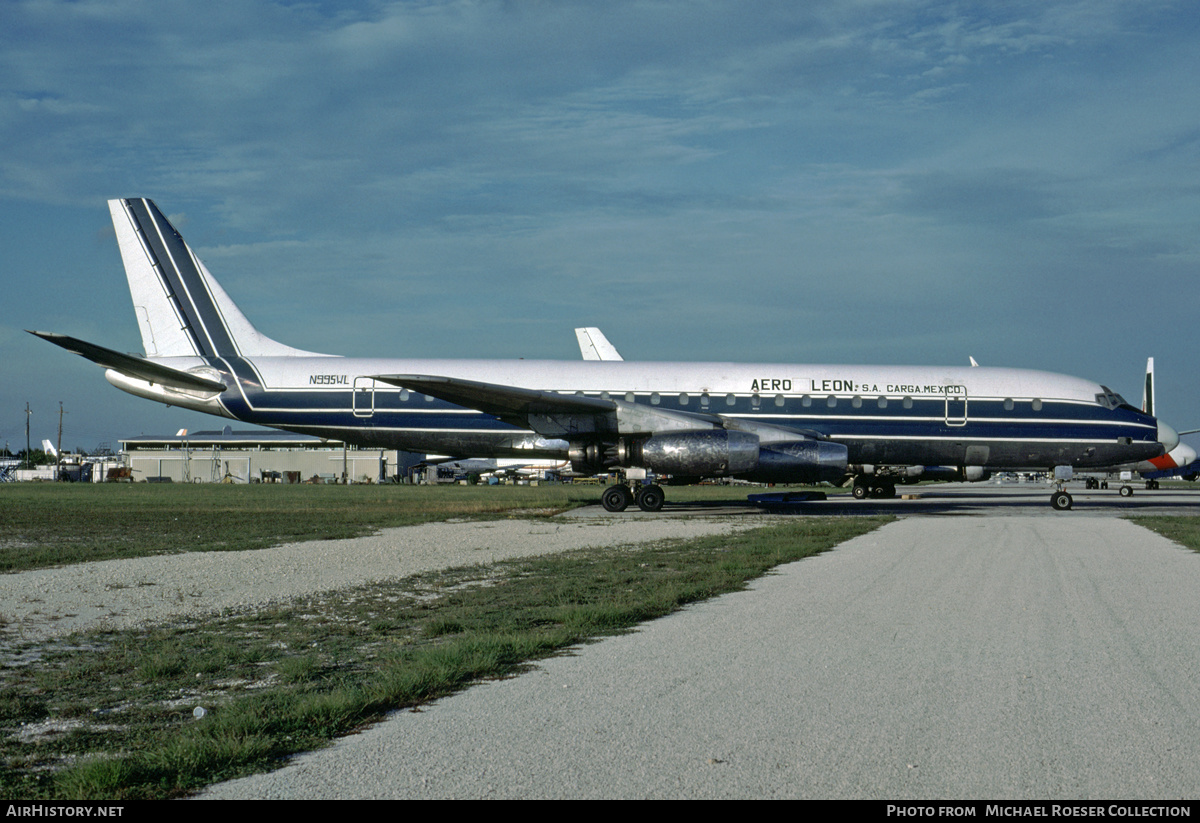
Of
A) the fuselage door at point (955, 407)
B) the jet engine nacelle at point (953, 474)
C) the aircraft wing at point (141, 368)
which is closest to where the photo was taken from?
the aircraft wing at point (141, 368)

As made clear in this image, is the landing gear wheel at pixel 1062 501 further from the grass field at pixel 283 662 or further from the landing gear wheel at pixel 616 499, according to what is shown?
the grass field at pixel 283 662

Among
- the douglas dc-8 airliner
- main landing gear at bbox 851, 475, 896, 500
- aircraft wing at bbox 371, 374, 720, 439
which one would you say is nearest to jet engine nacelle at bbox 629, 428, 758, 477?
aircraft wing at bbox 371, 374, 720, 439

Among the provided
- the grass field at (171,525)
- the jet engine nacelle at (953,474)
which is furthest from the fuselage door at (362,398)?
the jet engine nacelle at (953,474)

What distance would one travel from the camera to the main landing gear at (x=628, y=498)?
23.4 m

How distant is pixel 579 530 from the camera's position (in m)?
17.6

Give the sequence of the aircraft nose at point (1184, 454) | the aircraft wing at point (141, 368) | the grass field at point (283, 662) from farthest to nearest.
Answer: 1. the aircraft nose at point (1184, 454)
2. the aircraft wing at point (141, 368)
3. the grass field at point (283, 662)

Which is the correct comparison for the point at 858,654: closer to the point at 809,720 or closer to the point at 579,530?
the point at 809,720

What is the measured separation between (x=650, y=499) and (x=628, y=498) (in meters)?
0.57

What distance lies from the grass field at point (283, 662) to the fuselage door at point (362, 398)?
11.0 meters

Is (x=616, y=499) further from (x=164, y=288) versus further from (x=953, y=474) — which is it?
(x=953, y=474)

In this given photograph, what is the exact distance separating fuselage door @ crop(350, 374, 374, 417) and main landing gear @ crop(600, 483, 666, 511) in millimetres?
6242

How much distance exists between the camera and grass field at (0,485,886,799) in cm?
399

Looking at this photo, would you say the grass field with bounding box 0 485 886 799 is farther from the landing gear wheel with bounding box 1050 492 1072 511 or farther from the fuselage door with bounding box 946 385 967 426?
the landing gear wheel with bounding box 1050 492 1072 511

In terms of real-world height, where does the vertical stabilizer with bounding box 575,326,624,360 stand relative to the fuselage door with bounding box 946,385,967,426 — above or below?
above
